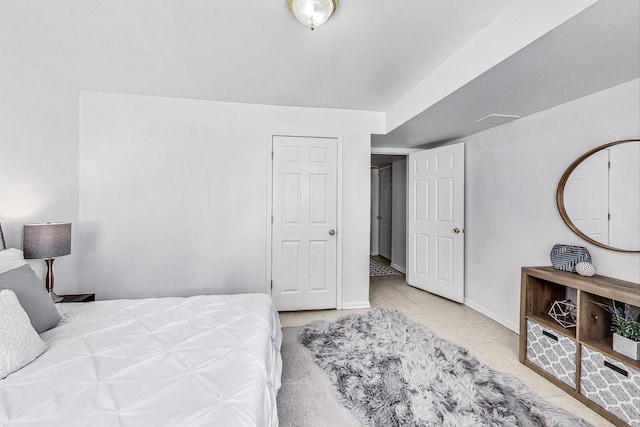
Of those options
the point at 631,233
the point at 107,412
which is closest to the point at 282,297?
the point at 107,412

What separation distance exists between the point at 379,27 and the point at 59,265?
335cm

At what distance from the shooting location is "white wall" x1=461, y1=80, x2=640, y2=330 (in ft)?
6.78

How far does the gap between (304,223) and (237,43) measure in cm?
192

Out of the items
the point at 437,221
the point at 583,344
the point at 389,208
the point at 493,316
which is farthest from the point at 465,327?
the point at 389,208

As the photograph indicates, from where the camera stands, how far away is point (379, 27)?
183 centimetres

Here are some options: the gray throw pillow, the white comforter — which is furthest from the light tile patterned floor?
the gray throw pillow

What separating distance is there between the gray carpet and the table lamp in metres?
1.88

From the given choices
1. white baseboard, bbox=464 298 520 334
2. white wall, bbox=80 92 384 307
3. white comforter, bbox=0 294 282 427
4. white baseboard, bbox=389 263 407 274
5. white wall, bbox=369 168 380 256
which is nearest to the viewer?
white comforter, bbox=0 294 282 427

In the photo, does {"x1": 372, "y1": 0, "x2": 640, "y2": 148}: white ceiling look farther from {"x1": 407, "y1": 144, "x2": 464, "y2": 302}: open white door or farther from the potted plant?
the potted plant

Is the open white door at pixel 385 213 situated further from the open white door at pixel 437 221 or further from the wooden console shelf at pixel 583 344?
the wooden console shelf at pixel 583 344

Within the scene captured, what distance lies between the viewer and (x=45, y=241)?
83.2 inches

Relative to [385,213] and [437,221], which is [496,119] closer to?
[437,221]

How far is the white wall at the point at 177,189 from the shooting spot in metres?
2.98

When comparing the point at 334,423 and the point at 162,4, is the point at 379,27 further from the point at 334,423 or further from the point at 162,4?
the point at 334,423
